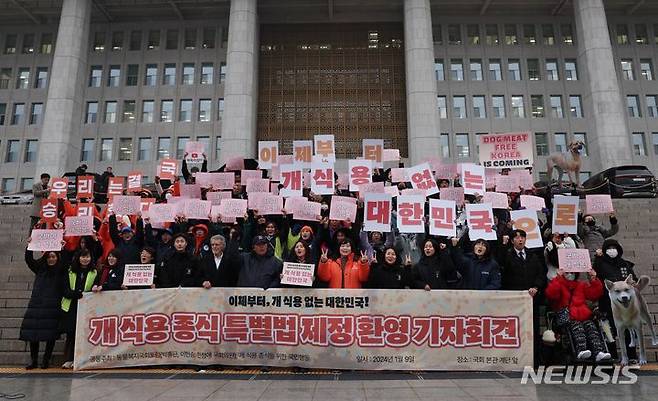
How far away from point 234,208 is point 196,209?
0.86m

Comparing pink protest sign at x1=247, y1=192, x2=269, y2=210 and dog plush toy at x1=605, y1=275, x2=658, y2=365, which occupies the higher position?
pink protest sign at x1=247, y1=192, x2=269, y2=210

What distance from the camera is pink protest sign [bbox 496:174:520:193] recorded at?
11.9 m

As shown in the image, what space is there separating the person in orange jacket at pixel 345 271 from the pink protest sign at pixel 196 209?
3571 mm

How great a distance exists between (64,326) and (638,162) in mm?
42977

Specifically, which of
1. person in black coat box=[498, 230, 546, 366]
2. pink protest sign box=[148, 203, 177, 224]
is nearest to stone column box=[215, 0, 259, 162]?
pink protest sign box=[148, 203, 177, 224]

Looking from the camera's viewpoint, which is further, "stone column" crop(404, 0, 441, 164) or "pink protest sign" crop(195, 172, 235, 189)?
"stone column" crop(404, 0, 441, 164)

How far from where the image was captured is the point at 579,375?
22.2 ft

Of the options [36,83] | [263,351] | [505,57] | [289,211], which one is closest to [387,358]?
[263,351]

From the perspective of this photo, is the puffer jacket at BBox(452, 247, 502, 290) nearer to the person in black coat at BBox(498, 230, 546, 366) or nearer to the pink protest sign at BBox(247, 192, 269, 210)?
the person in black coat at BBox(498, 230, 546, 366)

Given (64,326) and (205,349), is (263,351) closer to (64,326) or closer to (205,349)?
(205,349)

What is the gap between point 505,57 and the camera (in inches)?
1623

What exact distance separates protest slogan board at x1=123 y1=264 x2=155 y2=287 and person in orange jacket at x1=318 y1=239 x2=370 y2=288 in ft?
9.11

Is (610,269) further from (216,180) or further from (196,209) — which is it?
(216,180)

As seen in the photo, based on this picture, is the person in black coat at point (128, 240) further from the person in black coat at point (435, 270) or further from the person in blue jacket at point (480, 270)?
the person in blue jacket at point (480, 270)
